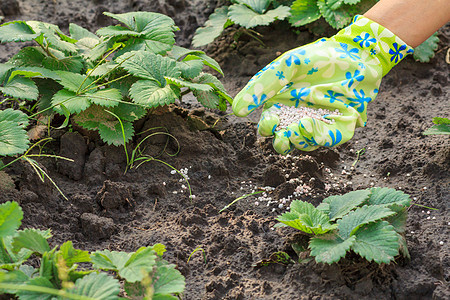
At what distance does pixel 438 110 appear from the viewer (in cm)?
309

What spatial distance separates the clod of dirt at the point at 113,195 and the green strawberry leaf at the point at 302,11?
1766 mm

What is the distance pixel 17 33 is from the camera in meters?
2.58

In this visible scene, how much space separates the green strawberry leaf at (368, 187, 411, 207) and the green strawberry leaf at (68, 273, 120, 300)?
1.06m

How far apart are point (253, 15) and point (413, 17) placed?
1219mm

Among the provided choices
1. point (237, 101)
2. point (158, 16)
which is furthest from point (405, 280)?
point (158, 16)

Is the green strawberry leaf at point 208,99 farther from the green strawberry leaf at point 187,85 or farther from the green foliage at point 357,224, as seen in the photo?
the green foliage at point 357,224

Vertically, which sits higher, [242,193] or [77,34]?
[77,34]

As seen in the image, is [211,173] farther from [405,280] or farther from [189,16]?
[189,16]

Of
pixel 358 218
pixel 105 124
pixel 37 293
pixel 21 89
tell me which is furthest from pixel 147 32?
pixel 37 293

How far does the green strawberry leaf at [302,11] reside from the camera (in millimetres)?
3502

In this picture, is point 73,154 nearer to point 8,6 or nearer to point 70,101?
point 70,101

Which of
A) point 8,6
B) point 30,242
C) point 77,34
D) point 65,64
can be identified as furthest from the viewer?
point 8,6

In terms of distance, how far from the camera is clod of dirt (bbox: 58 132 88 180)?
2.52 meters

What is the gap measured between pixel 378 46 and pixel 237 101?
0.77 metres
